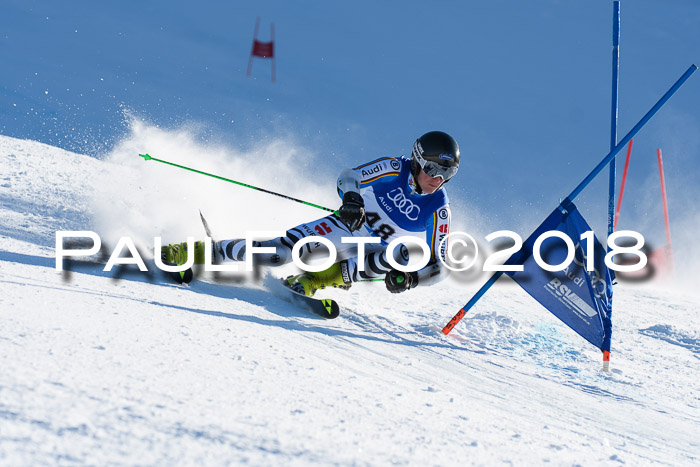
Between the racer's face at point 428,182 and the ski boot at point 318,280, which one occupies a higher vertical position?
the racer's face at point 428,182

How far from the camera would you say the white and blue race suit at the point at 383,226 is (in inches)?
180

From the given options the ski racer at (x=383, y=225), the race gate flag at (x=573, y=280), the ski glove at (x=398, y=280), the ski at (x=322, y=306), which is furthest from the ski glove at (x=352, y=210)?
the race gate flag at (x=573, y=280)

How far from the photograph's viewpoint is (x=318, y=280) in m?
4.73

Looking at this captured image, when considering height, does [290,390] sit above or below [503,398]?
above

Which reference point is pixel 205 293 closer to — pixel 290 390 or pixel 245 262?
pixel 245 262

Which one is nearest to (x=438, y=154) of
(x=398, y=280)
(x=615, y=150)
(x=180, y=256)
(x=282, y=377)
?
(x=398, y=280)

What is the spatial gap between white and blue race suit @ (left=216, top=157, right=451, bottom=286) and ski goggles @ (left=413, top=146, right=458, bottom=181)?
0.20 metres

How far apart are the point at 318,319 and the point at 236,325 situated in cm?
121

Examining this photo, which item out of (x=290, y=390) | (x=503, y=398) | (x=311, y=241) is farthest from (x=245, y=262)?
(x=290, y=390)

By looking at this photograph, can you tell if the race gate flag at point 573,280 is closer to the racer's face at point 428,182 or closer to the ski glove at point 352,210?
the racer's face at point 428,182

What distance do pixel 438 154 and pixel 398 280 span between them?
997 mm

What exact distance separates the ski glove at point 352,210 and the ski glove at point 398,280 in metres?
0.47

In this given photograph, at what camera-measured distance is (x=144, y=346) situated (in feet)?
6.86

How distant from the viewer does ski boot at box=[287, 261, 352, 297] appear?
15.1 ft
